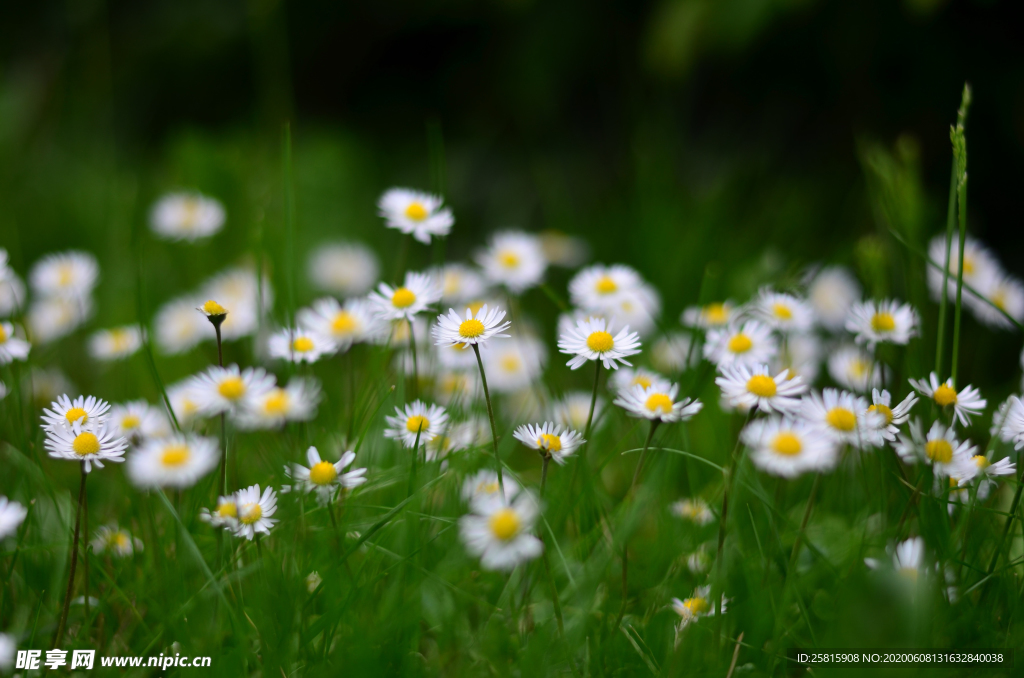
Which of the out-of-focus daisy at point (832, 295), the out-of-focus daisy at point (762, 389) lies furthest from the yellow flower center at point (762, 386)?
the out-of-focus daisy at point (832, 295)

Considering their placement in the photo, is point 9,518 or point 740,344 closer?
point 9,518

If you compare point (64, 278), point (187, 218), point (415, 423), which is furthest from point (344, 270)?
point (415, 423)

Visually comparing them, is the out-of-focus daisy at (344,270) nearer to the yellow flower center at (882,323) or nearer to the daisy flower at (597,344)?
the daisy flower at (597,344)

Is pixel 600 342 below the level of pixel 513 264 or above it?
below

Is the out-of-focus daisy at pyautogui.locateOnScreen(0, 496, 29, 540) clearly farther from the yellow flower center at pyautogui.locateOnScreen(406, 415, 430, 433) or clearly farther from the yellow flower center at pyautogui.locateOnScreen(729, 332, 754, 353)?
the yellow flower center at pyautogui.locateOnScreen(729, 332, 754, 353)

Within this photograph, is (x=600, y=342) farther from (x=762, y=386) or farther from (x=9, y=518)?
(x=9, y=518)

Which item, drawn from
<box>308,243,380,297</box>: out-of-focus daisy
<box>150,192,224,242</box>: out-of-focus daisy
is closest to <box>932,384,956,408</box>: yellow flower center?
<box>308,243,380,297</box>: out-of-focus daisy
